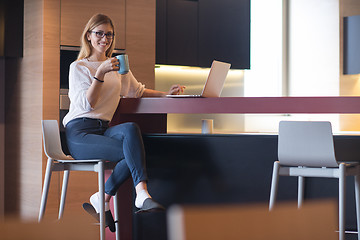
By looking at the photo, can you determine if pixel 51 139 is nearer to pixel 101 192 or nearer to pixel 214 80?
pixel 101 192

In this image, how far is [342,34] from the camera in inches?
253

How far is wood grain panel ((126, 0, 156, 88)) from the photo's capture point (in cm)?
521

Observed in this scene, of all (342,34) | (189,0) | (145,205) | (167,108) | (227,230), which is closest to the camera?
(227,230)

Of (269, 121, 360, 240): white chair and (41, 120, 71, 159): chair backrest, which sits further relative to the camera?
(41, 120, 71, 159): chair backrest

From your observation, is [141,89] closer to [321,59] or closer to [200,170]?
[200,170]

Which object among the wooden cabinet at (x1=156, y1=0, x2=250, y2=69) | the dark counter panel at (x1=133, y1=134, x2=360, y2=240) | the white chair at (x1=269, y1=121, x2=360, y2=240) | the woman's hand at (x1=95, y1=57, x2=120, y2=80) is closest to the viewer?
the white chair at (x1=269, y1=121, x2=360, y2=240)

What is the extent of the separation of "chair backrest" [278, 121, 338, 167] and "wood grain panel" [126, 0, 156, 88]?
2.43 meters

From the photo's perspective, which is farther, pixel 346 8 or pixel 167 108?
pixel 346 8

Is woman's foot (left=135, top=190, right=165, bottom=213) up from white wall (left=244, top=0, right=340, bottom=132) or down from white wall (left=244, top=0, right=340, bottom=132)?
down

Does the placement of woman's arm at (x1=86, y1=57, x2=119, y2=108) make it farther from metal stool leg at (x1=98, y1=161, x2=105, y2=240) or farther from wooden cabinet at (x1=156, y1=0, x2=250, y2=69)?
wooden cabinet at (x1=156, y1=0, x2=250, y2=69)

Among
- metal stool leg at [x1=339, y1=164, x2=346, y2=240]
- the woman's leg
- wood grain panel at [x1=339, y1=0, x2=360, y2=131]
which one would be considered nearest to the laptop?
the woman's leg

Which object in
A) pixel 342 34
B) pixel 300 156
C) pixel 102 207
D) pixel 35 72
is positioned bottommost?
pixel 102 207

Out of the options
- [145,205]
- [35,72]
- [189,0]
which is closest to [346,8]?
[189,0]

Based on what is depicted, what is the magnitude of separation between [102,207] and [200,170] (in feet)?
2.25
